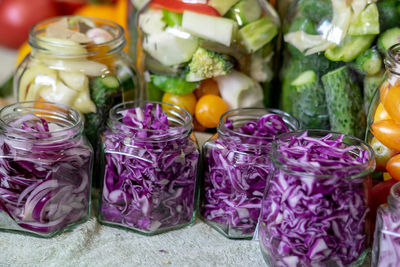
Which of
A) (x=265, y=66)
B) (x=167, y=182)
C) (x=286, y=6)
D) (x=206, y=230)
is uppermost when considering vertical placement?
(x=286, y=6)

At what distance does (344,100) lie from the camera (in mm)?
1433

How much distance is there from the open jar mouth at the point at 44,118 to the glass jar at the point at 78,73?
0.20 feet

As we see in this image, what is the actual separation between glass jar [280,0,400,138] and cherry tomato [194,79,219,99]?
203 mm

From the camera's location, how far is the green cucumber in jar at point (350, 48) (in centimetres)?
141

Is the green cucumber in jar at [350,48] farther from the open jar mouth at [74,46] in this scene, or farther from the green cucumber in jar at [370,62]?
the open jar mouth at [74,46]

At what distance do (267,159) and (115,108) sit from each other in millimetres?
395

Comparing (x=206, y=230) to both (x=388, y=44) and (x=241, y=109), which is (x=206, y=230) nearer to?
(x=241, y=109)

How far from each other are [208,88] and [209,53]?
108 mm

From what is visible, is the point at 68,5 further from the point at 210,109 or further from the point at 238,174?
the point at 238,174

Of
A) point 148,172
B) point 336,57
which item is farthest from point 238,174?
point 336,57

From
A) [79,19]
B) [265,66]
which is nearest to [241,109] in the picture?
[265,66]

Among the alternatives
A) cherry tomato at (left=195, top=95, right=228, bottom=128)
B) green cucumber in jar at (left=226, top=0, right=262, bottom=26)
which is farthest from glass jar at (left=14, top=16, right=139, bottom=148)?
green cucumber in jar at (left=226, top=0, right=262, bottom=26)

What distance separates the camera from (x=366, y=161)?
1142 mm

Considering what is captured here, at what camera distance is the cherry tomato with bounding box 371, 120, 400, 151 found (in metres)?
1.16
